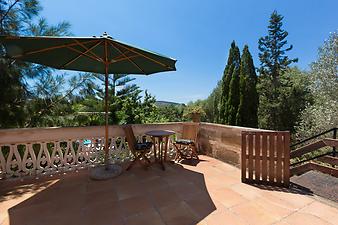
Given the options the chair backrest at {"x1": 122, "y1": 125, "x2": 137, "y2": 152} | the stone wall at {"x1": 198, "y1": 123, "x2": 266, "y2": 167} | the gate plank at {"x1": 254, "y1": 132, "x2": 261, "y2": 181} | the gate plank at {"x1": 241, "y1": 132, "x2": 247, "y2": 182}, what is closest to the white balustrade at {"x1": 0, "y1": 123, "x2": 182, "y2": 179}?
the chair backrest at {"x1": 122, "y1": 125, "x2": 137, "y2": 152}

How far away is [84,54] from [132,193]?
2330 mm

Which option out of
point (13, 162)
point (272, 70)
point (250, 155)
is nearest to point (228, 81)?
point (272, 70)

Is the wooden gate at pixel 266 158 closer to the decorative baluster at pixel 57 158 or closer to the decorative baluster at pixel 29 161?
the decorative baluster at pixel 57 158

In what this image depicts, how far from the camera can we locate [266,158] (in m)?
2.84

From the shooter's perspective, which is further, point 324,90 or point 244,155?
point 324,90

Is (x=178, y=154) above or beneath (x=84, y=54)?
beneath

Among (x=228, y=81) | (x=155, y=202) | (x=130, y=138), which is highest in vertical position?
(x=228, y=81)

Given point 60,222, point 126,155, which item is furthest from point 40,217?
point 126,155

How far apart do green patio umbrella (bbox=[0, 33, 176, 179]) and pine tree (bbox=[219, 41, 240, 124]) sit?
993 centimetres

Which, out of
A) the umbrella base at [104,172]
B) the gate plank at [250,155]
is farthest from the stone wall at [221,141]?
the umbrella base at [104,172]

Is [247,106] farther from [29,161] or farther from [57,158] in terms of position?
[29,161]

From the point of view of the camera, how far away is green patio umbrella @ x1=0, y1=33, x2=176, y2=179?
217cm

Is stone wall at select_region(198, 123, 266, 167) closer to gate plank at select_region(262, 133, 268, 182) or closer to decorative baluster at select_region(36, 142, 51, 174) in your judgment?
gate plank at select_region(262, 133, 268, 182)

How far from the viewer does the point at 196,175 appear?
3.19 metres
